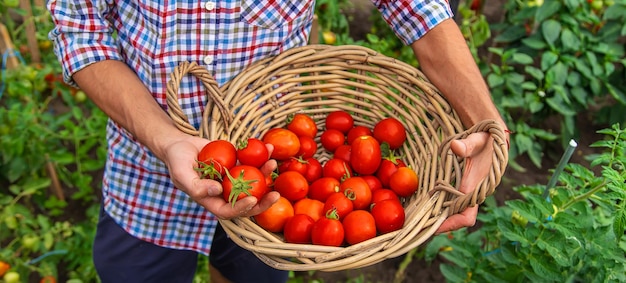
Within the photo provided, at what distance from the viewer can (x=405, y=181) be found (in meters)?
1.42

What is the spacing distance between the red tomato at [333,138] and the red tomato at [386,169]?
0.14m

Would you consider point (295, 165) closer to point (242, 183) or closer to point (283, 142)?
point (283, 142)

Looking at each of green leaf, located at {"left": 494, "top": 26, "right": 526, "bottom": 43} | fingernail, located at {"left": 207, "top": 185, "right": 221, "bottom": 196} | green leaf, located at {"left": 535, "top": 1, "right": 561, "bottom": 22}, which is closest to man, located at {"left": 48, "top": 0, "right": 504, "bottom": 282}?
fingernail, located at {"left": 207, "top": 185, "right": 221, "bottom": 196}

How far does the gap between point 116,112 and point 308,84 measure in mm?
566

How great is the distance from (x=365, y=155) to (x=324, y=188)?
0.49ft

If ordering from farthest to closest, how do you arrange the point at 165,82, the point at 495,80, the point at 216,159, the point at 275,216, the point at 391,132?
the point at 495,80 < the point at 391,132 < the point at 165,82 < the point at 275,216 < the point at 216,159

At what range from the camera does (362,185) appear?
1462 millimetres

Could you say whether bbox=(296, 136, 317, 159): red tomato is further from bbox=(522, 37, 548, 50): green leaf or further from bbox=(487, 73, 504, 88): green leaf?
bbox=(522, 37, 548, 50): green leaf

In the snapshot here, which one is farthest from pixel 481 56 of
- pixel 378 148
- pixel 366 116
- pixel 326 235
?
pixel 326 235

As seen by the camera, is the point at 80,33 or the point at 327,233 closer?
the point at 327,233

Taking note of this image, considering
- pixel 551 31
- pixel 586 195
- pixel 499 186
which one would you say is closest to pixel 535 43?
pixel 551 31

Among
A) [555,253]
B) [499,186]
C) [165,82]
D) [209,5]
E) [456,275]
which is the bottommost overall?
[499,186]

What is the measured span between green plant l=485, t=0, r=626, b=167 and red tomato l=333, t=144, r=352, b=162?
1189 mm

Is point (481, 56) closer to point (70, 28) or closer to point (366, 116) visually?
point (366, 116)
